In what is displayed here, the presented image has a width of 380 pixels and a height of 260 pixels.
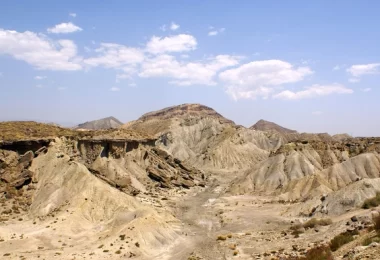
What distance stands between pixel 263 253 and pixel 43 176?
31108 millimetres

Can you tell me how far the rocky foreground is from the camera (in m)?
34.9

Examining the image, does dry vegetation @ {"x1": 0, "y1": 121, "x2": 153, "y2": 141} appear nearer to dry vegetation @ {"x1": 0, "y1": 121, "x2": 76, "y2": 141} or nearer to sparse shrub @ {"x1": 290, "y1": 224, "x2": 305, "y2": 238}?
dry vegetation @ {"x1": 0, "y1": 121, "x2": 76, "y2": 141}

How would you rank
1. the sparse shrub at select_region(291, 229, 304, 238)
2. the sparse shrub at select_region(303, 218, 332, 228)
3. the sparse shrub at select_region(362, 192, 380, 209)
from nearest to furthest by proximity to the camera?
the sparse shrub at select_region(291, 229, 304, 238), the sparse shrub at select_region(303, 218, 332, 228), the sparse shrub at select_region(362, 192, 380, 209)

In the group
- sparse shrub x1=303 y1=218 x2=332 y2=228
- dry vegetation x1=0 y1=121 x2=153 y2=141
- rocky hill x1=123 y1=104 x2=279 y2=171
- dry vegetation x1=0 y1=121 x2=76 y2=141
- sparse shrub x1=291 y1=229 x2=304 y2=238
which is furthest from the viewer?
rocky hill x1=123 y1=104 x2=279 y2=171

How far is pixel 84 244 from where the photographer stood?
37.3 meters

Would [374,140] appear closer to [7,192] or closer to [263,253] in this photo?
[263,253]

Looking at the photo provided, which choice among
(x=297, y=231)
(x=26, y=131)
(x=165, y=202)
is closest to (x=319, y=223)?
(x=297, y=231)

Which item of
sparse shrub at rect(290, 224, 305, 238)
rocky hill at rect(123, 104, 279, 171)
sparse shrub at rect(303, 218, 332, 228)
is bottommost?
sparse shrub at rect(290, 224, 305, 238)

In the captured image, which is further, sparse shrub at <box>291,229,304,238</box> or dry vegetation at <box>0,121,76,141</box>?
dry vegetation at <box>0,121,76,141</box>

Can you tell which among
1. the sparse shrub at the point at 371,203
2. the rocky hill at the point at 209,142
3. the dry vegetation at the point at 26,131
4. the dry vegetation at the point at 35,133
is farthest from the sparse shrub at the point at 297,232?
the rocky hill at the point at 209,142

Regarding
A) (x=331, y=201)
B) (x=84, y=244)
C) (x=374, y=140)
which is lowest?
(x=84, y=244)

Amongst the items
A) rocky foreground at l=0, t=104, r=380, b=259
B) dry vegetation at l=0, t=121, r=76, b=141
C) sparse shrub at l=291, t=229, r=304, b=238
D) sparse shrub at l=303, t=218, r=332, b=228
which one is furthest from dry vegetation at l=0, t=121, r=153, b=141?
sparse shrub at l=303, t=218, r=332, b=228

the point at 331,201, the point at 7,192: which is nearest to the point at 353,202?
the point at 331,201

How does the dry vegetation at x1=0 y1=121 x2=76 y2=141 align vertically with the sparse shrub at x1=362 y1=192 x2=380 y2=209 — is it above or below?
above
